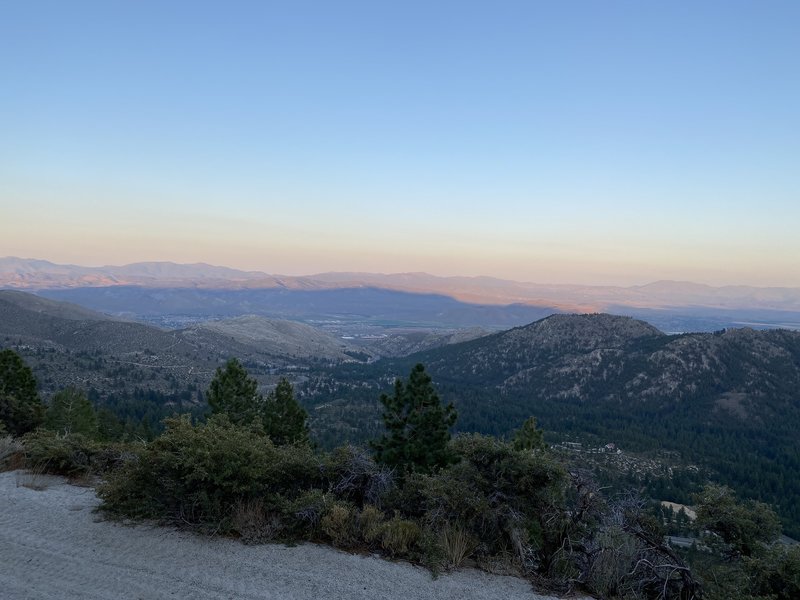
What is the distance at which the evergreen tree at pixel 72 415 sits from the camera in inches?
1457

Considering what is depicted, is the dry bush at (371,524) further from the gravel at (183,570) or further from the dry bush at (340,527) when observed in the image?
the gravel at (183,570)

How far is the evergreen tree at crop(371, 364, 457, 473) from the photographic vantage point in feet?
59.7

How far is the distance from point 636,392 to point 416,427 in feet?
350

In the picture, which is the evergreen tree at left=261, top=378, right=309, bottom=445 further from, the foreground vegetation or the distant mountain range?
the distant mountain range

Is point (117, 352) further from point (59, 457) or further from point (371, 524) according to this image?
point (371, 524)

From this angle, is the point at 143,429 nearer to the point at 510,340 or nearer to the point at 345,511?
the point at 345,511

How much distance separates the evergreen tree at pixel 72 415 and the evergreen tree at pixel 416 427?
90.8 ft

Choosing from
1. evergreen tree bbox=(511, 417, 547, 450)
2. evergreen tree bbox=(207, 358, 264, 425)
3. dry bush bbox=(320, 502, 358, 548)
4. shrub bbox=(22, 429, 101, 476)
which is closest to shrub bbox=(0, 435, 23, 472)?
shrub bbox=(22, 429, 101, 476)

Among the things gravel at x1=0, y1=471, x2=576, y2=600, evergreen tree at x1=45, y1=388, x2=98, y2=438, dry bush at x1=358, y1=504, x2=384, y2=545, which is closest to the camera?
gravel at x1=0, y1=471, x2=576, y2=600

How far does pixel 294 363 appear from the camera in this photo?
586 ft

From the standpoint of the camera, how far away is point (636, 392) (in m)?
111

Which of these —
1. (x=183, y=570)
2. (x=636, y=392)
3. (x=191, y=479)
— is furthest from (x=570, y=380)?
(x=183, y=570)

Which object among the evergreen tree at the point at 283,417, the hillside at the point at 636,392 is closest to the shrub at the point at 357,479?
the evergreen tree at the point at 283,417

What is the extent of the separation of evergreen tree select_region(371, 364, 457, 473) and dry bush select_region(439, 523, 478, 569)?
23.6 ft
